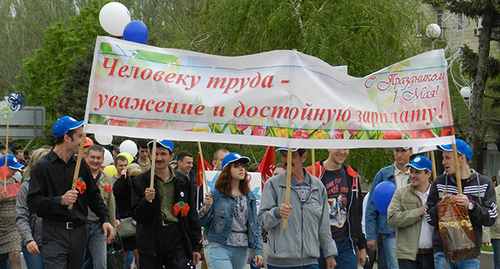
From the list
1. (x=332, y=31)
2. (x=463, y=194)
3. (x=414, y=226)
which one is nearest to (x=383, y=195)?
(x=414, y=226)

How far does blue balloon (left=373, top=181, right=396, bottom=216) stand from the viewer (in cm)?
884

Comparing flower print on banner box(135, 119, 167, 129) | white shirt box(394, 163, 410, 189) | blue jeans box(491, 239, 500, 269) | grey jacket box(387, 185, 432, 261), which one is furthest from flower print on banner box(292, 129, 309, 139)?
blue jeans box(491, 239, 500, 269)

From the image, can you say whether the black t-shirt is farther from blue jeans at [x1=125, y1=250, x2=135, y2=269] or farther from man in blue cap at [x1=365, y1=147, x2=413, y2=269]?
blue jeans at [x1=125, y1=250, x2=135, y2=269]

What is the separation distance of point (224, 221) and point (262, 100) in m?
2.03

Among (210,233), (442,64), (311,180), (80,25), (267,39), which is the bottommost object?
(210,233)

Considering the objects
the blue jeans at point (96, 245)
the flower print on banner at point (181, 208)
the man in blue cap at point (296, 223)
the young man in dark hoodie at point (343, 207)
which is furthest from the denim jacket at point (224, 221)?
the blue jeans at point (96, 245)

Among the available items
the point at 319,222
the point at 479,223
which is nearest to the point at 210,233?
the point at 319,222

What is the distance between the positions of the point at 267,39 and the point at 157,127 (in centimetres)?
1095

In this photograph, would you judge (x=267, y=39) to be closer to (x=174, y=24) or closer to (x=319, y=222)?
(x=319, y=222)

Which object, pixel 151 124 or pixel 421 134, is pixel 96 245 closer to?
pixel 151 124

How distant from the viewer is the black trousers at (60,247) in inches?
286

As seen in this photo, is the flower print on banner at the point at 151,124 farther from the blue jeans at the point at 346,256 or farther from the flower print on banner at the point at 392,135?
the blue jeans at the point at 346,256

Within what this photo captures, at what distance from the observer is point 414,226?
26.7ft

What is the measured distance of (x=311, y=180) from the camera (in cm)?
745
